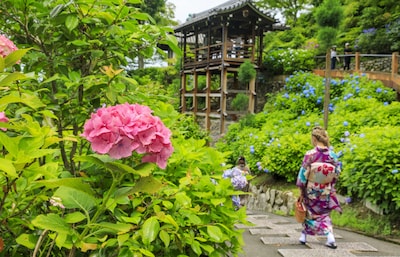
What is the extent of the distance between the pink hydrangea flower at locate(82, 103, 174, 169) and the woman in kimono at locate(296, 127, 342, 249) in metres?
3.48

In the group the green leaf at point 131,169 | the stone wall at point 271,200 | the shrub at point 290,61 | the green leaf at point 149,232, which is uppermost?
the shrub at point 290,61

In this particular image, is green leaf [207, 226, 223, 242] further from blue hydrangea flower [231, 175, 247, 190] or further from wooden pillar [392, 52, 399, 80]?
wooden pillar [392, 52, 399, 80]

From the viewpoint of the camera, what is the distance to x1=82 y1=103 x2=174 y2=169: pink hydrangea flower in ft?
3.61

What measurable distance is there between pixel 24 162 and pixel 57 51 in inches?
43.5

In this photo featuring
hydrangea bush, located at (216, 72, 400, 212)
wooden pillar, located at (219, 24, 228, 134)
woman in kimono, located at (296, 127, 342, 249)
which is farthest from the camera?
wooden pillar, located at (219, 24, 228, 134)

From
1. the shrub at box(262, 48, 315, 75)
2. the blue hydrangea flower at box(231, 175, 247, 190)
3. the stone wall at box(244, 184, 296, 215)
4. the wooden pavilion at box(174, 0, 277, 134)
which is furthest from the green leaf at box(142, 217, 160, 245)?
→ the shrub at box(262, 48, 315, 75)

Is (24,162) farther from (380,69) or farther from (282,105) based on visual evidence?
(380,69)

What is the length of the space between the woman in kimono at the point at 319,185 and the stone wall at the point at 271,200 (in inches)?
126

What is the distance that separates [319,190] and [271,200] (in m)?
4.22

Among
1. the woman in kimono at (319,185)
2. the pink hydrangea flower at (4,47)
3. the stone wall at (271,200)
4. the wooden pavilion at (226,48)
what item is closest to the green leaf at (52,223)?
the pink hydrangea flower at (4,47)

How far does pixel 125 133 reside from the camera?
3.59 ft

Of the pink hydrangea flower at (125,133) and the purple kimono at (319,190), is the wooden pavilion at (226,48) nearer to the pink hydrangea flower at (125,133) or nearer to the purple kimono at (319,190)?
the purple kimono at (319,190)

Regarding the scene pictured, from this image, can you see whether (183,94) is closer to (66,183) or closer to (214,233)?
(214,233)

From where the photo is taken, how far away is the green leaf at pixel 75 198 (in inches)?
46.8
